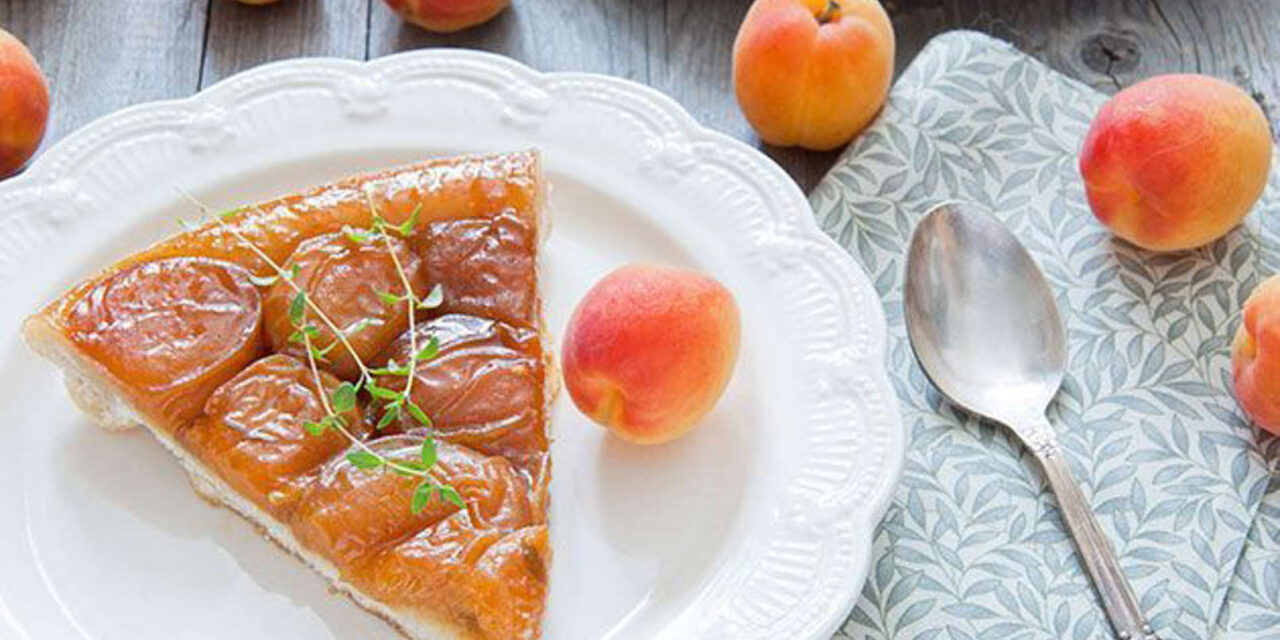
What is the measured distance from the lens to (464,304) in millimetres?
2713

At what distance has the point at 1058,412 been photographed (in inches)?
111

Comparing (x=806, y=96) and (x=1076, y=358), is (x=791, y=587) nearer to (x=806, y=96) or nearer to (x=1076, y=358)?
(x=1076, y=358)

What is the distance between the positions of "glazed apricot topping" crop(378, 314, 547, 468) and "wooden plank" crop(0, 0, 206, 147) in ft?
3.56

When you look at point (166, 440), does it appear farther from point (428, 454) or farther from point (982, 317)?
point (982, 317)

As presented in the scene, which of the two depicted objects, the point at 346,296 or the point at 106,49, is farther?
the point at 106,49

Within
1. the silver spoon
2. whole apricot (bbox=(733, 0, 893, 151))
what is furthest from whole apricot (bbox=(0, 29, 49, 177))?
the silver spoon

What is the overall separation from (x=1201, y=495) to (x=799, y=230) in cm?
80

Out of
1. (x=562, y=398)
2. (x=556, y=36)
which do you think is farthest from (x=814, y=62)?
(x=562, y=398)

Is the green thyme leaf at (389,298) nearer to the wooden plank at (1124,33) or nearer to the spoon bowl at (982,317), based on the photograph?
the spoon bowl at (982,317)

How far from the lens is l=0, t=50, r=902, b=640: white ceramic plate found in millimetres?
2514

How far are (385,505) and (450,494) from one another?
11 centimetres

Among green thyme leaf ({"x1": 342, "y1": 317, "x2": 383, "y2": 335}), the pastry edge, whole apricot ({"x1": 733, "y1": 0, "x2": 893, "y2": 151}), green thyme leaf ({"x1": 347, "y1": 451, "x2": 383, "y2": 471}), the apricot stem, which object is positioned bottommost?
the pastry edge

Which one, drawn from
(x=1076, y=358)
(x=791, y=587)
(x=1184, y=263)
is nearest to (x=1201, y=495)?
(x=1076, y=358)

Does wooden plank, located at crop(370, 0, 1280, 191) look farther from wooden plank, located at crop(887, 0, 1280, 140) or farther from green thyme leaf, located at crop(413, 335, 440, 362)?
green thyme leaf, located at crop(413, 335, 440, 362)
